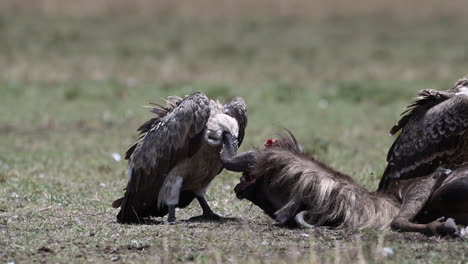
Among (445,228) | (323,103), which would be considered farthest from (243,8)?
(445,228)

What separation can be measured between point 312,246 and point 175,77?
16468 mm

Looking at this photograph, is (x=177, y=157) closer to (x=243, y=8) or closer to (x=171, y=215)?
(x=171, y=215)

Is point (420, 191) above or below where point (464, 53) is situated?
below

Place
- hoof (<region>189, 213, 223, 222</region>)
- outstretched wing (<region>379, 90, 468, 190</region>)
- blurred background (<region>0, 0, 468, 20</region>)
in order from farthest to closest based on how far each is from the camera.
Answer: blurred background (<region>0, 0, 468, 20</region>) → outstretched wing (<region>379, 90, 468, 190</region>) → hoof (<region>189, 213, 223, 222</region>)

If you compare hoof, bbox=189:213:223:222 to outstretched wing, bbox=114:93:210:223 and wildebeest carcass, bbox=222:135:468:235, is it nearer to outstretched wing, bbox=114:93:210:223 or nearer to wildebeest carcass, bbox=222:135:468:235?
wildebeest carcass, bbox=222:135:468:235

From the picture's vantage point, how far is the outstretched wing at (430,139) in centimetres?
854

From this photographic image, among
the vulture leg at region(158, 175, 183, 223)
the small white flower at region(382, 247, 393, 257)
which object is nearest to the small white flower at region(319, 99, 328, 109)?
the vulture leg at region(158, 175, 183, 223)

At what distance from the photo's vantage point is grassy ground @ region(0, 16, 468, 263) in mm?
6754

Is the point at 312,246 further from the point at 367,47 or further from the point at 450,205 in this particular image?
the point at 367,47

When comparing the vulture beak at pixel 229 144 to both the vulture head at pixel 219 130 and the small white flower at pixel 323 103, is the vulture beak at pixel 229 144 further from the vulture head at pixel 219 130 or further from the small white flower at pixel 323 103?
the small white flower at pixel 323 103

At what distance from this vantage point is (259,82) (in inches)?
893

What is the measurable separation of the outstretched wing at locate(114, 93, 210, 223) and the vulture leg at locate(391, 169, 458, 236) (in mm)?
2027

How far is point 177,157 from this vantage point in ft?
27.5

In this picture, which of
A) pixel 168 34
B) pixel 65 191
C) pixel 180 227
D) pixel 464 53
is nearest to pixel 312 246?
pixel 180 227
